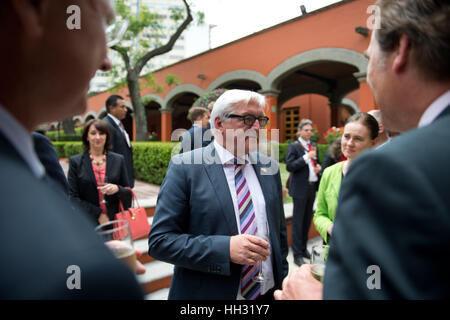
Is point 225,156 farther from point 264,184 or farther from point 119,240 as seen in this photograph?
point 119,240

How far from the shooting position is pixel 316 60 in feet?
33.8

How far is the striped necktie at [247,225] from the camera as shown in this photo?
1.73 m

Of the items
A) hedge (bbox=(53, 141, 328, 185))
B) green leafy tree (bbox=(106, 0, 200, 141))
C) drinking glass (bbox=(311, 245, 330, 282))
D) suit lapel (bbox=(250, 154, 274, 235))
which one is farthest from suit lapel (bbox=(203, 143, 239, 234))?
green leafy tree (bbox=(106, 0, 200, 141))

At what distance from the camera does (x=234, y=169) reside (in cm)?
195

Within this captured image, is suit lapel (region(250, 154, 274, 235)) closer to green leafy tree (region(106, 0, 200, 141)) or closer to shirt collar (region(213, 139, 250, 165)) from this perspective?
shirt collar (region(213, 139, 250, 165))

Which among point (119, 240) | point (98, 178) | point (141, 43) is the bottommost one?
point (98, 178)

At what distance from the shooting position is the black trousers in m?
4.89

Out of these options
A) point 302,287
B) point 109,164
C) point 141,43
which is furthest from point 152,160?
point 141,43

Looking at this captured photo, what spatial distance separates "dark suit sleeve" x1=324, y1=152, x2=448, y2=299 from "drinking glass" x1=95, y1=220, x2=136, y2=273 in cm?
54

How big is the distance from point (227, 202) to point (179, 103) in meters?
23.9

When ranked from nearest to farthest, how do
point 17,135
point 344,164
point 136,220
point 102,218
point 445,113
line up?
point 17,135
point 445,113
point 344,164
point 136,220
point 102,218

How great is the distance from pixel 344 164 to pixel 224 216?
1505 millimetres
